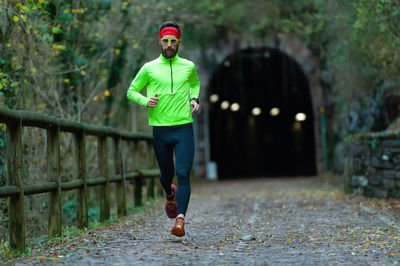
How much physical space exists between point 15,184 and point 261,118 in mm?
31689

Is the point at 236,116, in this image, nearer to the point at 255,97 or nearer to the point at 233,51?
the point at 255,97

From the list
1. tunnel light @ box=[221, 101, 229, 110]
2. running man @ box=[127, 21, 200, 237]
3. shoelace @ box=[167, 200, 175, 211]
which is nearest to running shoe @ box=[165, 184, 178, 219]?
shoelace @ box=[167, 200, 175, 211]

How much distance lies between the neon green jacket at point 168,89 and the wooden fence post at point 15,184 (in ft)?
4.29

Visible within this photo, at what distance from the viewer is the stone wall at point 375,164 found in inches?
436

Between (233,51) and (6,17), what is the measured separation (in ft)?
49.8

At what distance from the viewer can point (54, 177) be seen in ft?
22.0

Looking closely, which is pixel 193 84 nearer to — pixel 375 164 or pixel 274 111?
pixel 375 164

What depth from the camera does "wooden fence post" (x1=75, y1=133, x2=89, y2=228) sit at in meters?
7.68

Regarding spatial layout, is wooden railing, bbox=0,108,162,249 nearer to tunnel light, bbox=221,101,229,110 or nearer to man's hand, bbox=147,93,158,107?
man's hand, bbox=147,93,158,107

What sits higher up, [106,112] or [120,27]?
[120,27]

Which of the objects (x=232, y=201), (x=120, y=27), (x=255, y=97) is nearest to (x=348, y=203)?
(x=232, y=201)

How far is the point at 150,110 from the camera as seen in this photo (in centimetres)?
666

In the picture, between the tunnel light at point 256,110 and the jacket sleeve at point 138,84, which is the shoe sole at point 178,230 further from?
the tunnel light at point 256,110

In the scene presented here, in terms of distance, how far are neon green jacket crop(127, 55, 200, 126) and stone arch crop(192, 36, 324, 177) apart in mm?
17002
